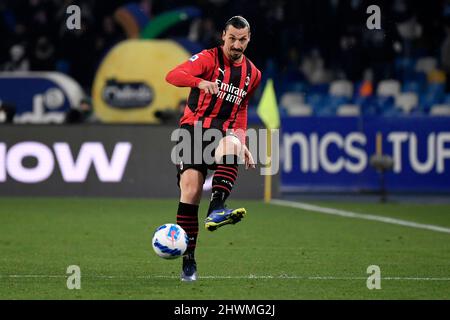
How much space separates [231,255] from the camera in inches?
456

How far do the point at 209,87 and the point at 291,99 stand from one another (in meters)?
16.3

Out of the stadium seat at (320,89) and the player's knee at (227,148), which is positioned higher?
the stadium seat at (320,89)

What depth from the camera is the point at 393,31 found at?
23.6 m

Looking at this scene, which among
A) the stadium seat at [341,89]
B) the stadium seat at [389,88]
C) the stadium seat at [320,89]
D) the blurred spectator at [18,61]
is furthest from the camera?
the blurred spectator at [18,61]

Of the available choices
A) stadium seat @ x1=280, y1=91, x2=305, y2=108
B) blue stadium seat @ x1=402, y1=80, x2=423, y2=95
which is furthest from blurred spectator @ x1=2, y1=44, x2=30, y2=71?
blue stadium seat @ x1=402, y1=80, x2=423, y2=95

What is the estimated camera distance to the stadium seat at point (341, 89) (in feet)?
81.9

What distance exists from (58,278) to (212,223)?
152 centimetres

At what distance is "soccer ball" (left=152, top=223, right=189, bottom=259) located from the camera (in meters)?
9.02

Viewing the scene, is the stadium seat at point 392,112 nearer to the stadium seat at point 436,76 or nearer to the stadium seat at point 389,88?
the stadium seat at point 389,88

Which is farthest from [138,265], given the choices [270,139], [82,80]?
[82,80]

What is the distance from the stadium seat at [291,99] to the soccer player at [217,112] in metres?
15.5

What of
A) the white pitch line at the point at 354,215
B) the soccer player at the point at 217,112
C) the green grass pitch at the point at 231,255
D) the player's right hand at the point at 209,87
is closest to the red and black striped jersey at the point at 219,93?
the soccer player at the point at 217,112

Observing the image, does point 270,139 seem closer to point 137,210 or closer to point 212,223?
point 137,210

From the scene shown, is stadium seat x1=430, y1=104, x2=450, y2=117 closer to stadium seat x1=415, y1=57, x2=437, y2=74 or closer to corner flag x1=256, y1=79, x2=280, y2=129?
stadium seat x1=415, y1=57, x2=437, y2=74
